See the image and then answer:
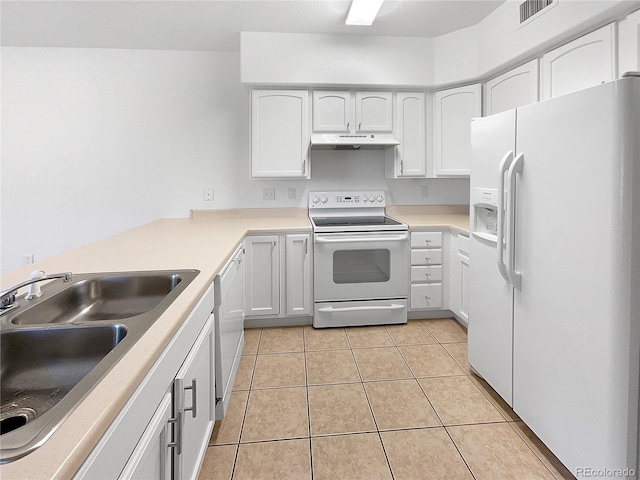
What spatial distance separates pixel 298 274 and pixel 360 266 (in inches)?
19.9

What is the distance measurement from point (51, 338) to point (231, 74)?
9.68 feet

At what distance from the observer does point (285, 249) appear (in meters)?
2.90

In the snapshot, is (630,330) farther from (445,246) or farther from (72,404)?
(445,246)

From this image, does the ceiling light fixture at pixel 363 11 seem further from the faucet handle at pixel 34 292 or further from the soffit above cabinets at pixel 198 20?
the faucet handle at pixel 34 292

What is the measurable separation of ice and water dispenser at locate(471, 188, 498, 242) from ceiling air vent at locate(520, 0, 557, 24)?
1.18 m

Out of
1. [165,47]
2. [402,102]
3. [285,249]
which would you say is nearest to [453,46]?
[402,102]

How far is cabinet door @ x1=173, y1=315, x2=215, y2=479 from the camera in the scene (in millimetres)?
1058

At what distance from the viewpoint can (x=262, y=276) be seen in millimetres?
2904

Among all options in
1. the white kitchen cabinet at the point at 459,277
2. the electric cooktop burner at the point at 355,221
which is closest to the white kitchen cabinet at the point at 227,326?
the electric cooktop burner at the point at 355,221

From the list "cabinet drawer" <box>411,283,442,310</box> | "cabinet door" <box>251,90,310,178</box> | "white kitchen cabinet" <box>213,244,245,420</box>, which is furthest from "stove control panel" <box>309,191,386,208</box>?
"white kitchen cabinet" <box>213,244,245,420</box>

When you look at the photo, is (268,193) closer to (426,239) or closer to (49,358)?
(426,239)

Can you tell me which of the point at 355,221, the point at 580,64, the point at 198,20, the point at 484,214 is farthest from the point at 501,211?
the point at 198,20

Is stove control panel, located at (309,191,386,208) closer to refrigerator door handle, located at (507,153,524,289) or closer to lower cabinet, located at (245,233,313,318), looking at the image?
lower cabinet, located at (245,233,313,318)

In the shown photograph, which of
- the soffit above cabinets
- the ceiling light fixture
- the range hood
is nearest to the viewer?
the ceiling light fixture
